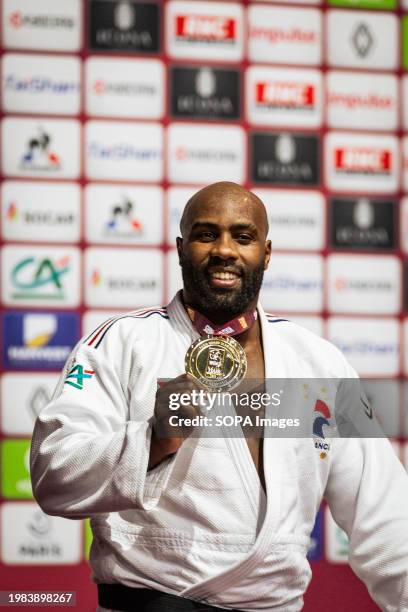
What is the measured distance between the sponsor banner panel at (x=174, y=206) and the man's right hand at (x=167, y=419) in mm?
2454

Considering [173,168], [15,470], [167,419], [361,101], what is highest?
[361,101]

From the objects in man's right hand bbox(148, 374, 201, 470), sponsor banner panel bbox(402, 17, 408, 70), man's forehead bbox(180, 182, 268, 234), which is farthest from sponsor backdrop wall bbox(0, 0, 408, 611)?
man's right hand bbox(148, 374, 201, 470)

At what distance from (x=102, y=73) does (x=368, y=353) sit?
187 centimetres

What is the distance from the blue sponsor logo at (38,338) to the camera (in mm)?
4047

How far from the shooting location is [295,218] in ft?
14.1

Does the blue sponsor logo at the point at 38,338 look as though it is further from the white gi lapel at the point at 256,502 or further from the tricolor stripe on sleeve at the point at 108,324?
the white gi lapel at the point at 256,502

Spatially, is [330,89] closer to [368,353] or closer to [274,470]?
[368,353]

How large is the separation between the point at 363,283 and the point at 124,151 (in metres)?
1.33

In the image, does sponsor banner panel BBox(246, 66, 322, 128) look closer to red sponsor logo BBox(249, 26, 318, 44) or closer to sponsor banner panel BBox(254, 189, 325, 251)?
red sponsor logo BBox(249, 26, 318, 44)

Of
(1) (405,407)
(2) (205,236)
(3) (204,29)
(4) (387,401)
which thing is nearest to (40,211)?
(3) (204,29)

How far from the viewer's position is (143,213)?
13.7 ft

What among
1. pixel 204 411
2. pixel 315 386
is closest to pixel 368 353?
pixel 315 386

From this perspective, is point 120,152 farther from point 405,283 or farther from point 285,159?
point 405,283

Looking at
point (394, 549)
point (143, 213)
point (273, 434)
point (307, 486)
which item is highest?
point (143, 213)
